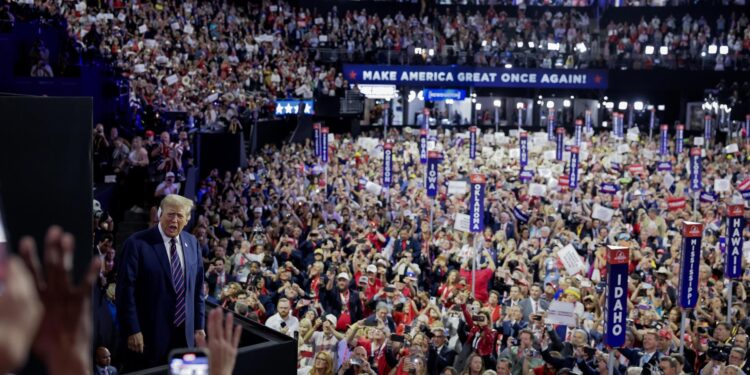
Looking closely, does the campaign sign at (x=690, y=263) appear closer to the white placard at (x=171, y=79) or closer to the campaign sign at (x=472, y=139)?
the white placard at (x=171, y=79)

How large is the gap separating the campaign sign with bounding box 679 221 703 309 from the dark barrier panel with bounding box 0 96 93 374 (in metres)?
7.65

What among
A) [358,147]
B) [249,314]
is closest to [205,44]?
[358,147]

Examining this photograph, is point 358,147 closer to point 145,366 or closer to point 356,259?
point 356,259

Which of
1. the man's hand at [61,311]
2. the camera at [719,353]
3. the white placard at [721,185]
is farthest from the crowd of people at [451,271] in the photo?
the man's hand at [61,311]

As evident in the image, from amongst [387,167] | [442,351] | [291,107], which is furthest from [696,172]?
[291,107]

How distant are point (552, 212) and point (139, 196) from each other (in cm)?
925

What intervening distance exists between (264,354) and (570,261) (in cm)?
817

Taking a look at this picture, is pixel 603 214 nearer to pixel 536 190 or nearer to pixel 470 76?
pixel 536 190

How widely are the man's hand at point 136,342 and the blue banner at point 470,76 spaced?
3517 cm

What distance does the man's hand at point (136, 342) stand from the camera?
5.20m

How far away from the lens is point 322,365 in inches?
332

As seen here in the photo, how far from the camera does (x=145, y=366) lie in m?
5.47

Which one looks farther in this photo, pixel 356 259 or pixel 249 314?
pixel 356 259

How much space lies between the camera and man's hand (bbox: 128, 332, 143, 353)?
5199 mm
